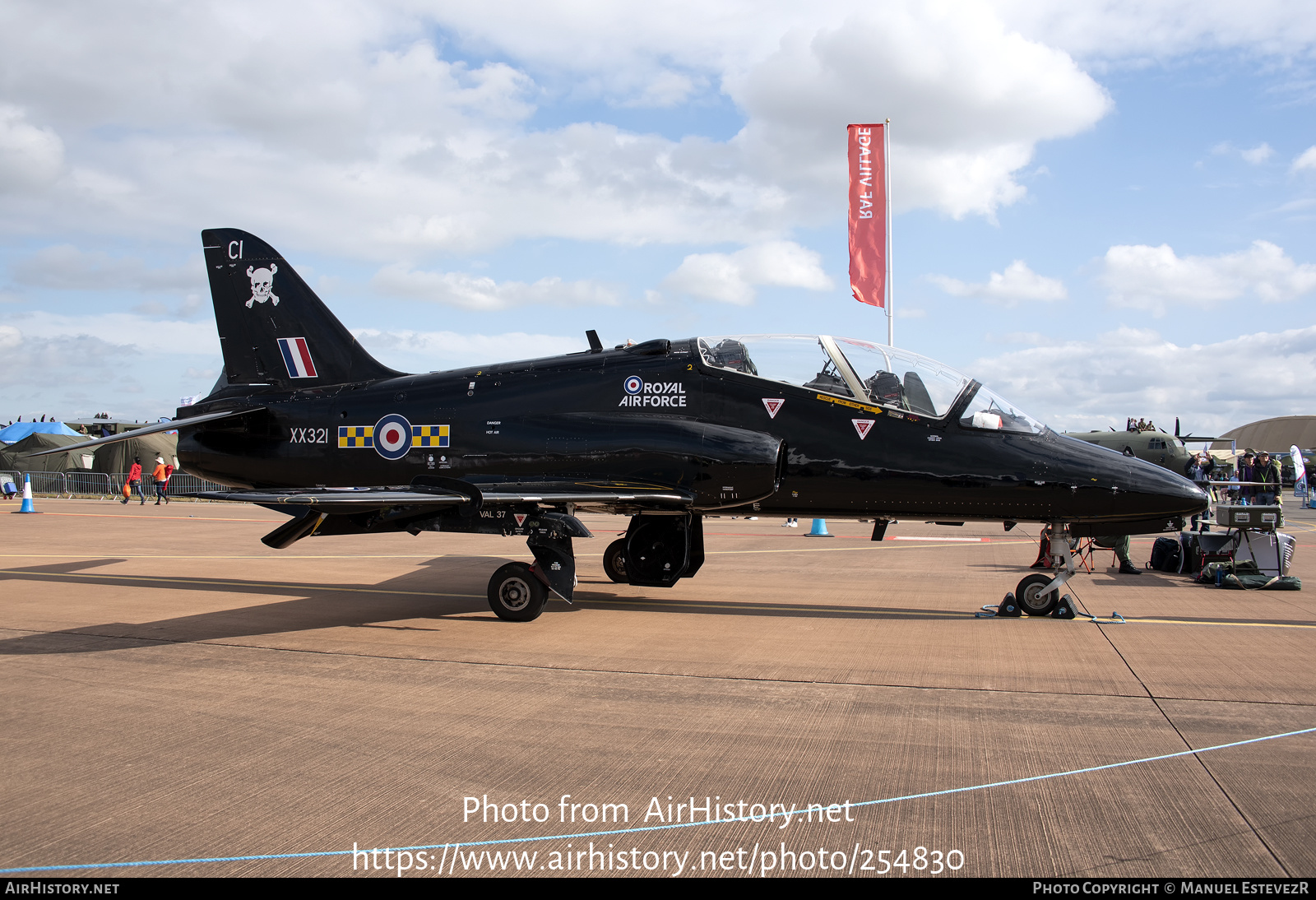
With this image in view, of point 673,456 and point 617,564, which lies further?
point 617,564

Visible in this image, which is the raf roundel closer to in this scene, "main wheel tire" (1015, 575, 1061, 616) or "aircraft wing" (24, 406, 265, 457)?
"aircraft wing" (24, 406, 265, 457)

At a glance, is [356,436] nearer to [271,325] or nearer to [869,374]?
[271,325]

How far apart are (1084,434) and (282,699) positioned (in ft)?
131

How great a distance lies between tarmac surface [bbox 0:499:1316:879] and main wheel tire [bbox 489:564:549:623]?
14.0 inches

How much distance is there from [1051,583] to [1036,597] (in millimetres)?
214

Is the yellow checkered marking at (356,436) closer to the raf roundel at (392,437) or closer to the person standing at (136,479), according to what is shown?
the raf roundel at (392,437)

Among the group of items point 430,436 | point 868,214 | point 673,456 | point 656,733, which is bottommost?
point 656,733

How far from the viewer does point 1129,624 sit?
8414 millimetres

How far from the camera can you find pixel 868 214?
24.6m

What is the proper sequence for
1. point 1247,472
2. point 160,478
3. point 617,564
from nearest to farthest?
1. point 617,564
2. point 1247,472
3. point 160,478

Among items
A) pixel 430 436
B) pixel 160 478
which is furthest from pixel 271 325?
pixel 160 478

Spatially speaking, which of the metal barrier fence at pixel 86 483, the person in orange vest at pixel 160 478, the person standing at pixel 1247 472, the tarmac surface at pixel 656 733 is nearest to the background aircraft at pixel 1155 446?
the person standing at pixel 1247 472
